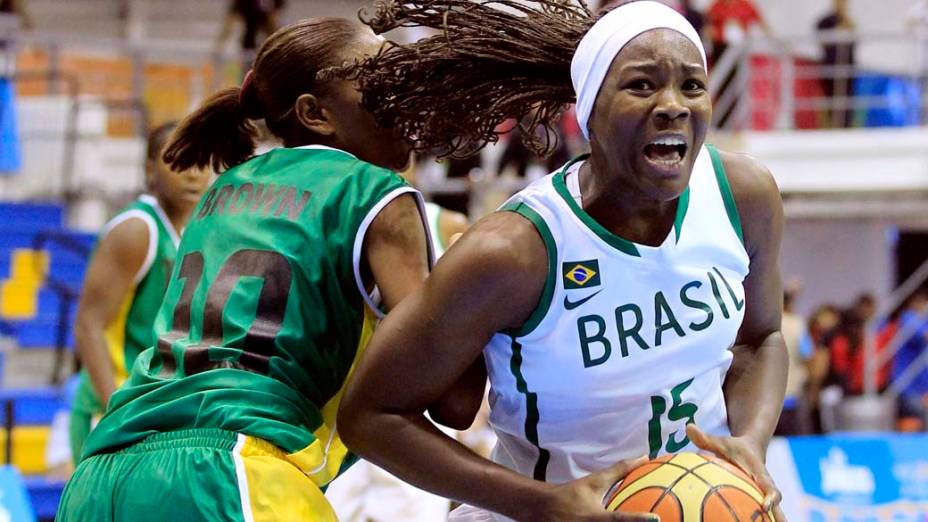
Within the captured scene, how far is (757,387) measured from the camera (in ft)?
10.7

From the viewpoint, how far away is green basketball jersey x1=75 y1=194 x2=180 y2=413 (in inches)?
212

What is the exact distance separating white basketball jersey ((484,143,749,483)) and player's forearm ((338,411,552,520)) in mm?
224

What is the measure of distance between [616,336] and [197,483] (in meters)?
0.90

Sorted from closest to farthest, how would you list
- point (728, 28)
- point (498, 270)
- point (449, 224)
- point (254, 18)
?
point (498, 270), point (449, 224), point (728, 28), point (254, 18)

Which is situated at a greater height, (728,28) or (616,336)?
(616,336)

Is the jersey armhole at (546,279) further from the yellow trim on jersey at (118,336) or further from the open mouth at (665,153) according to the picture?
the yellow trim on jersey at (118,336)

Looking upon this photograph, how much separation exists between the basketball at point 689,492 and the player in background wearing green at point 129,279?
3.00 meters

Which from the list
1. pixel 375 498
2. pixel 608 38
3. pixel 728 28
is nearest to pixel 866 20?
pixel 728 28

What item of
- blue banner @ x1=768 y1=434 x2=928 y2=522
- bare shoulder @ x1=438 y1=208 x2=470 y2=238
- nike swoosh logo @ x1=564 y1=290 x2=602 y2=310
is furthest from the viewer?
blue banner @ x1=768 y1=434 x2=928 y2=522

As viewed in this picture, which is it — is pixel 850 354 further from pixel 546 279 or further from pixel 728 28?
pixel 546 279

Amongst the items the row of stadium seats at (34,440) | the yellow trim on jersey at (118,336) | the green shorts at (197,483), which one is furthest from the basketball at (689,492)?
the row of stadium seats at (34,440)

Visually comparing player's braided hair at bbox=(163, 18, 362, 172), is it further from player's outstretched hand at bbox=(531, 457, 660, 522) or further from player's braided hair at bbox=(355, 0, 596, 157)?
player's outstretched hand at bbox=(531, 457, 660, 522)

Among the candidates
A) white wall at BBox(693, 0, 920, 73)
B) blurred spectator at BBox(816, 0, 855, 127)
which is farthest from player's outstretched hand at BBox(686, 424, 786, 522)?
white wall at BBox(693, 0, 920, 73)

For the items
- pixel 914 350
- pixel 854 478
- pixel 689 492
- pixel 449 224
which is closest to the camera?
pixel 689 492
